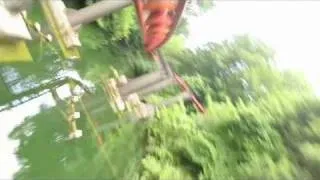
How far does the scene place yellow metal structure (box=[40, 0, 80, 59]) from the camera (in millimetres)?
1340

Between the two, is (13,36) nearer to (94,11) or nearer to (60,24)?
(60,24)

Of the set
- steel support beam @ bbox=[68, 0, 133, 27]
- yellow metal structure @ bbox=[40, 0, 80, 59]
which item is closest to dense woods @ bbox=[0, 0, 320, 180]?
steel support beam @ bbox=[68, 0, 133, 27]

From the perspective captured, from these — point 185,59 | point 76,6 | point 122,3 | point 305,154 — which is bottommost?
point 185,59

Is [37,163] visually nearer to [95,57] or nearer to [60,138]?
[60,138]

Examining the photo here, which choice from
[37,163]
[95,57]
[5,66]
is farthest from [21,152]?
[95,57]

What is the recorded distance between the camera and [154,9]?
147 cm

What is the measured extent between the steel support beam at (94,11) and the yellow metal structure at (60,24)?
0.30 feet

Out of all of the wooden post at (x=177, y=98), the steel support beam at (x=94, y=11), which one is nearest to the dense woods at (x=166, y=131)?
the wooden post at (x=177, y=98)

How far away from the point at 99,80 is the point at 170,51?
2.96ft

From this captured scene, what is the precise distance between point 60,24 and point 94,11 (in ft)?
0.62

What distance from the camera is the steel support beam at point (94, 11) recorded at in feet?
4.90

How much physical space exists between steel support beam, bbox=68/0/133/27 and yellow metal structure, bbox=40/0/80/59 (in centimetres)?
9

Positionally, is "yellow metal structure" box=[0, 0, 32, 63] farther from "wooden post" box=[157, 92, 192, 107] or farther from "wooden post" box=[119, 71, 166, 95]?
"wooden post" box=[157, 92, 192, 107]

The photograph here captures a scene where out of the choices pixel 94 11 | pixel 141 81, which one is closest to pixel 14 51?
pixel 94 11
